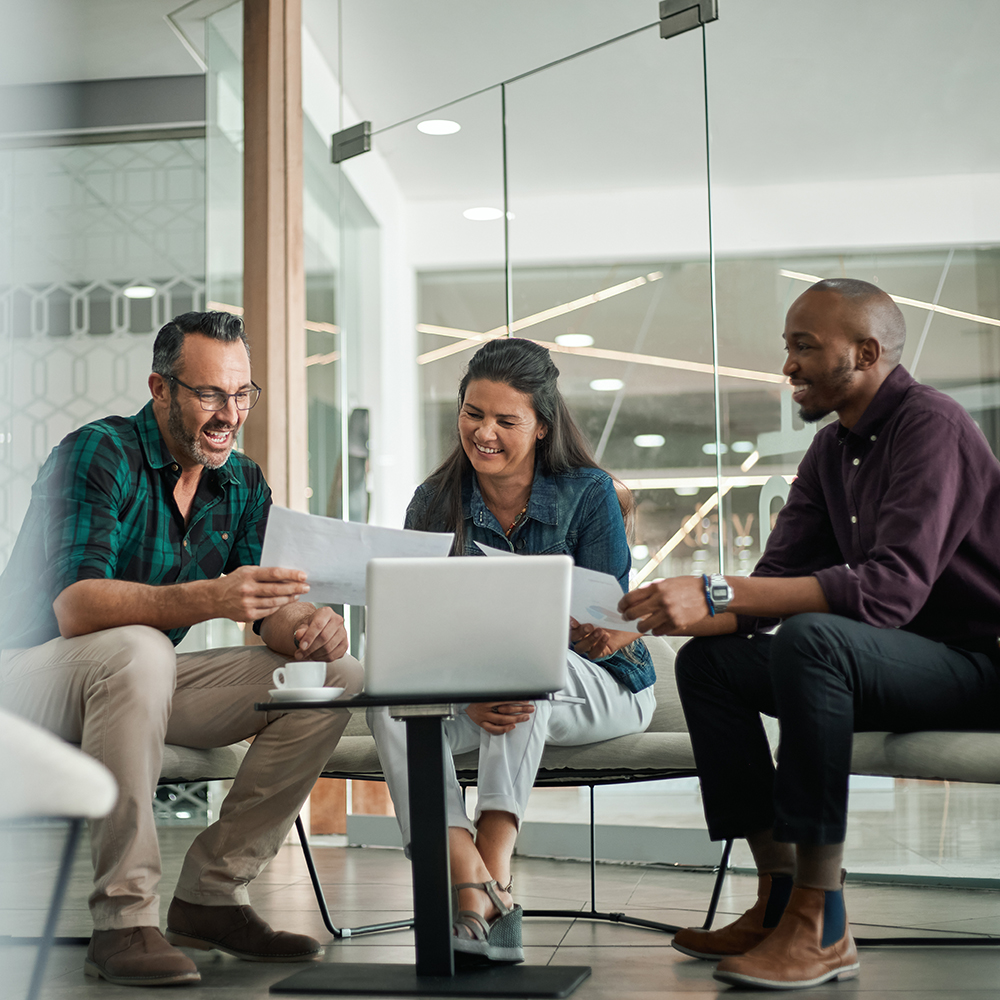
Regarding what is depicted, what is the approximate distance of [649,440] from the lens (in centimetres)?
342

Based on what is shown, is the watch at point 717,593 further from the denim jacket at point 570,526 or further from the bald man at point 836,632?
the denim jacket at point 570,526

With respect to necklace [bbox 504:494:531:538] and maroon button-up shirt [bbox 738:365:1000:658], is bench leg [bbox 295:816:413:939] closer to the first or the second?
necklace [bbox 504:494:531:538]

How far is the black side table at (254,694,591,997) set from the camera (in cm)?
156

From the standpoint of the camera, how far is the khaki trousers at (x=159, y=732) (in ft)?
5.60

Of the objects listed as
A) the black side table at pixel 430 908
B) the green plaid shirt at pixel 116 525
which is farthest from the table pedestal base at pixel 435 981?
the green plaid shirt at pixel 116 525

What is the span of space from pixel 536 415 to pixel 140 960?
121cm

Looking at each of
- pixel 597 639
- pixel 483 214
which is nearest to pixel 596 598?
pixel 597 639

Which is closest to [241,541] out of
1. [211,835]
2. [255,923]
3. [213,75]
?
[211,835]

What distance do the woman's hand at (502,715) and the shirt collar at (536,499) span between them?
0.45 meters

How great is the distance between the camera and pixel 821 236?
3.08m

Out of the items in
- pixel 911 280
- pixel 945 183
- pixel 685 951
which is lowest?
pixel 685 951

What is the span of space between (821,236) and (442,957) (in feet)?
7.37

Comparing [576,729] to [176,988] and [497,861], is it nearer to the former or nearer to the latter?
[497,861]

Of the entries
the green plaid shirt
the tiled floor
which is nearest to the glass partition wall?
the tiled floor
